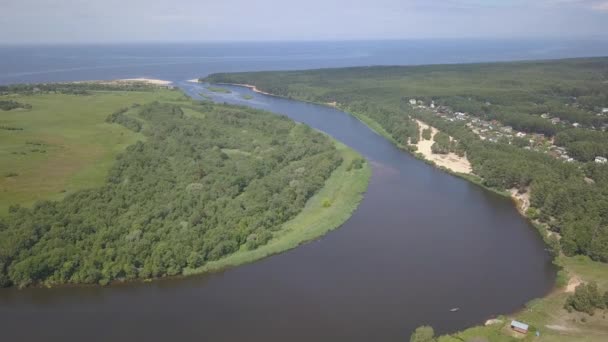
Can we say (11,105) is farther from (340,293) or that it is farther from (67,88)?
(340,293)

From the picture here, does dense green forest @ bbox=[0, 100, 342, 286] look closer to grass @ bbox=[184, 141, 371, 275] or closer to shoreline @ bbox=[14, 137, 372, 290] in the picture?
shoreline @ bbox=[14, 137, 372, 290]

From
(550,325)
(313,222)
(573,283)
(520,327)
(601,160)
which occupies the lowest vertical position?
(550,325)

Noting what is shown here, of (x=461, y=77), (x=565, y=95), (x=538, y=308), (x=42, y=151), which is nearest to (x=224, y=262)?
(x=538, y=308)

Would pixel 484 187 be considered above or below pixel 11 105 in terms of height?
below

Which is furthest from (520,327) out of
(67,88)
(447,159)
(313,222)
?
(67,88)

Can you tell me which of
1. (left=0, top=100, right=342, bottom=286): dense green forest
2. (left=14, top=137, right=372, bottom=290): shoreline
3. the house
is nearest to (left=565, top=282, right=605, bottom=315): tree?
(left=14, top=137, right=372, bottom=290): shoreline

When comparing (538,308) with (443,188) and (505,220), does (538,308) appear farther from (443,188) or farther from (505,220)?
(443,188)
